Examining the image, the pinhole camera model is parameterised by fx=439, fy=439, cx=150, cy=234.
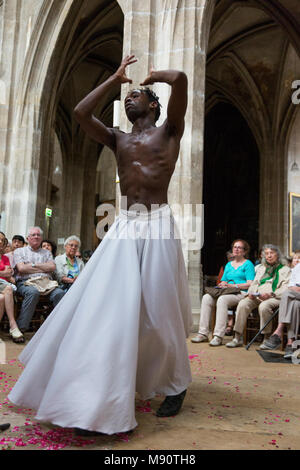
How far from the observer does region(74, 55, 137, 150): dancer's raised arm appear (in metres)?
2.47

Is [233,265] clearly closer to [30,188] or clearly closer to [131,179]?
[131,179]

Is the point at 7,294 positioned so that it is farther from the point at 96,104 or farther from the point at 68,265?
the point at 96,104

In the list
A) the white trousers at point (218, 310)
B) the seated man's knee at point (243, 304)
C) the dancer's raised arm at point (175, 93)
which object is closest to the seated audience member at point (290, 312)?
the seated man's knee at point (243, 304)

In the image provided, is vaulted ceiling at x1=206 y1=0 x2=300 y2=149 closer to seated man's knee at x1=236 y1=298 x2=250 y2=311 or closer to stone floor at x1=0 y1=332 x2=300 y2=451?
seated man's knee at x1=236 y1=298 x2=250 y2=311

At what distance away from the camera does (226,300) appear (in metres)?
5.43

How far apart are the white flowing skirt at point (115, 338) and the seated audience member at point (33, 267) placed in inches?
121

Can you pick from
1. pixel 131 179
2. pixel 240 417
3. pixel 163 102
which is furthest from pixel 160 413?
pixel 163 102

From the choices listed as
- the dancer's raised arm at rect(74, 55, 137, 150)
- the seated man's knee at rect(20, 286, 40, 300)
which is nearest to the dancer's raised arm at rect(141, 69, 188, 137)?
the dancer's raised arm at rect(74, 55, 137, 150)

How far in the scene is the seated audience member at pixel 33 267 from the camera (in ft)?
17.8

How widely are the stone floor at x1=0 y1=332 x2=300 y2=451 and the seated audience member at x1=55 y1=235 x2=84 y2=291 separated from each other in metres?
2.34

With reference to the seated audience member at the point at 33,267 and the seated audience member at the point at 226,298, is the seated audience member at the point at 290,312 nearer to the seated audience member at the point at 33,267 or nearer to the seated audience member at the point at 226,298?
the seated audience member at the point at 226,298

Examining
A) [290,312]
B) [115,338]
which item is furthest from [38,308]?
[115,338]

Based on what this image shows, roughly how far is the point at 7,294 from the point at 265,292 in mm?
3103

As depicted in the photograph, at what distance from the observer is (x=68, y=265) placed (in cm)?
604
